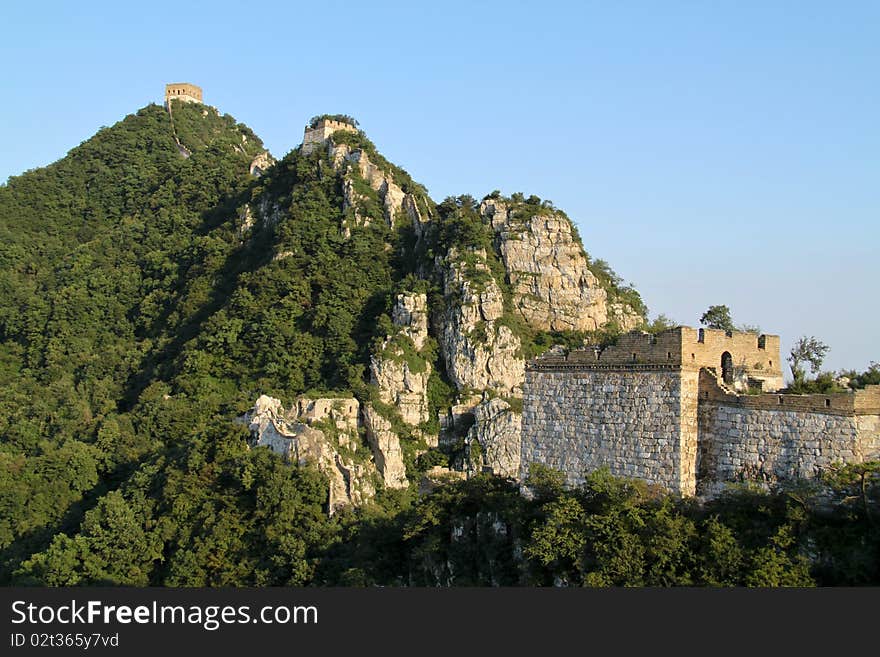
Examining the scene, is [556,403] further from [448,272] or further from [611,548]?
[448,272]

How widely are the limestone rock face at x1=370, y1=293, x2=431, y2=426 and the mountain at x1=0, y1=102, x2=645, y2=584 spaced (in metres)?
0.16

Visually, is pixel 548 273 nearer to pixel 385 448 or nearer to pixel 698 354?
pixel 385 448

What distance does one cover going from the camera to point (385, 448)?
237 ft

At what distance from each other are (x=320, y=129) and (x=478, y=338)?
96.7 feet

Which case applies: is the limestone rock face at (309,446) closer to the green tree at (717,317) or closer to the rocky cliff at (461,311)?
the rocky cliff at (461,311)

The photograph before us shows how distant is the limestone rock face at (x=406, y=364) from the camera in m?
76.4

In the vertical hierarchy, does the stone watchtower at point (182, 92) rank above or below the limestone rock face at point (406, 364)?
above

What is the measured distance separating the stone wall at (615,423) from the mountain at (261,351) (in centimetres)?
1933

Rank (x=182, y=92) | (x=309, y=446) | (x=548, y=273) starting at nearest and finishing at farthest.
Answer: (x=309, y=446), (x=548, y=273), (x=182, y=92)

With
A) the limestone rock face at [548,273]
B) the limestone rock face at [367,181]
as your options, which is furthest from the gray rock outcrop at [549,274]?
the limestone rock face at [367,181]

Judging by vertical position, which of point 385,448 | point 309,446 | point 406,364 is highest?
point 406,364

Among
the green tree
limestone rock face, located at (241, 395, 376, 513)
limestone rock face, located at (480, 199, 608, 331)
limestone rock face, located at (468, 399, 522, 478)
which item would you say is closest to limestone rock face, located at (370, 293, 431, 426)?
limestone rock face, located at (468, 399, 522, 478)

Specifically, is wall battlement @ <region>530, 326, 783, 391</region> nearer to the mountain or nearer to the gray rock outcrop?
the mountain

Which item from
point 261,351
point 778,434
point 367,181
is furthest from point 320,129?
point 778,434
